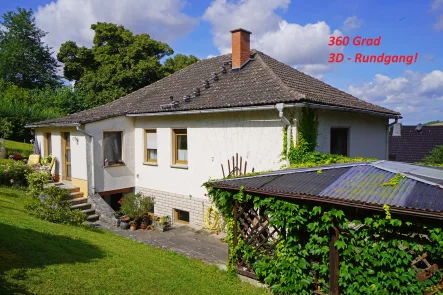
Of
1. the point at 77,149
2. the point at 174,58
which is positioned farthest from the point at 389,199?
the point at 174,58

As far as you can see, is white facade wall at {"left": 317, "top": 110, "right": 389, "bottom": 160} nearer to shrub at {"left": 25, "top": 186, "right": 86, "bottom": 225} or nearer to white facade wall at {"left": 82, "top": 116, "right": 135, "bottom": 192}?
shrub at {"left": 25, "top": 186, "right": 86, "bottom": 225}

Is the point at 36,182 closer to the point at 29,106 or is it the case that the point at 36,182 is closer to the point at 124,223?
the point at 124,223

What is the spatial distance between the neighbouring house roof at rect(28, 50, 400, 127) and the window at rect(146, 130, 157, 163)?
3.98ft

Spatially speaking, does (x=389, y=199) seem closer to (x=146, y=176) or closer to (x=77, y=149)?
(x=146, y=176)

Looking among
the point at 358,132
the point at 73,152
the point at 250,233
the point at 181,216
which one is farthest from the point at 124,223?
the point at 358,132

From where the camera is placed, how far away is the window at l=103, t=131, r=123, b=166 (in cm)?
1540

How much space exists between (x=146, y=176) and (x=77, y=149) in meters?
3.34

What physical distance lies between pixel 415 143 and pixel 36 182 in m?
28.6

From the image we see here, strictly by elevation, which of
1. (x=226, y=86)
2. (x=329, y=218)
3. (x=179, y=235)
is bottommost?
(x=179, y=235)

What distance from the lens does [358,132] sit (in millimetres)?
13984

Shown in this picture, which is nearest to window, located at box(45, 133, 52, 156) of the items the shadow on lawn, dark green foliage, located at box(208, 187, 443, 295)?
Result: the shadow on lawn

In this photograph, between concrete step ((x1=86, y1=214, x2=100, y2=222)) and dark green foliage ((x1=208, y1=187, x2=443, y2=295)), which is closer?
dark green foliage ((x1=208, y1=187, x2=443, y2=295))

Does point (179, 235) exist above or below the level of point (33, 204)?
below

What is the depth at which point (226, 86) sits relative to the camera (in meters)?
14.0
